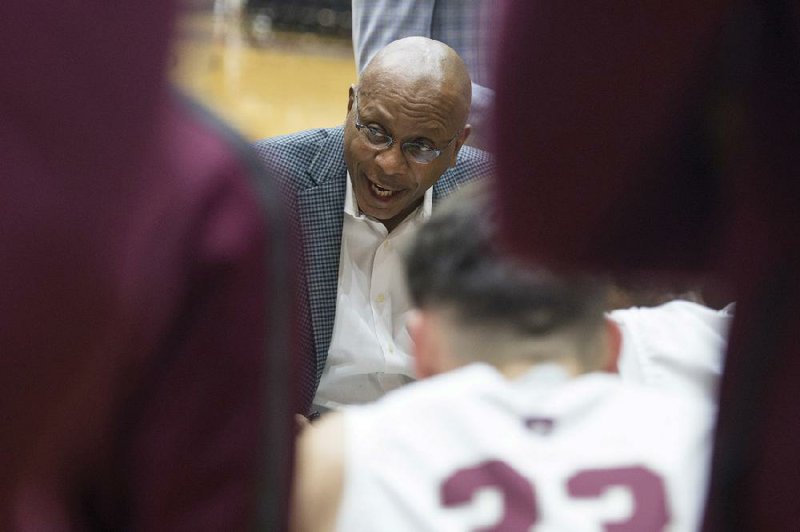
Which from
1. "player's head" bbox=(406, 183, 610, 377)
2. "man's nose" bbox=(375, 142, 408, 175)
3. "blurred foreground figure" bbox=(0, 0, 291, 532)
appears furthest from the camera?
"man's nose" bbox=(375, 142, 408, 175)

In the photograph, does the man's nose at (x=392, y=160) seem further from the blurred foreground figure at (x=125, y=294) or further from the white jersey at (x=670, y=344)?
the blurred foreground figure at (x=125, y=294)

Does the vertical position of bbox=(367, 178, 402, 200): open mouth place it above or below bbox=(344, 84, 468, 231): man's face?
below

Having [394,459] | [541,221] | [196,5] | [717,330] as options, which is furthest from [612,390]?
[196,5]

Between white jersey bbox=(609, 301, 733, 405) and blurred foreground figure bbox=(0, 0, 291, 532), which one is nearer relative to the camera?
blurred foreground figure bbox=(0, 0, 291, 532)

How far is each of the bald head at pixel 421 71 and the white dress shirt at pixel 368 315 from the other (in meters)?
0.19

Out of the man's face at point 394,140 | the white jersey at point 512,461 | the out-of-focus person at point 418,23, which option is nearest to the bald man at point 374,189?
the man's face at point 394,140

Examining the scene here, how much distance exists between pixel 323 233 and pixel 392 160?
19cm

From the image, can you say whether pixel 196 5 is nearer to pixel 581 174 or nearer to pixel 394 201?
pixel 581 174

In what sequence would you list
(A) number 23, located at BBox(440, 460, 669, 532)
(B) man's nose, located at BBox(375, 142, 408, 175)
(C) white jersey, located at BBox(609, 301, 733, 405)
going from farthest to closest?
(B) man's nose, located at BBox(375, 142, 408, 175) < (C) white jersey, located at BBox(609, 301, 733, 405) < (A) number 23, located at BBox(440, 460, 669, 532)

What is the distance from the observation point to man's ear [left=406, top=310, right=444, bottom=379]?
98cm

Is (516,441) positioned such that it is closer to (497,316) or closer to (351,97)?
(497,316)

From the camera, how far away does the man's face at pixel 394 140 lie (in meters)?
1.95

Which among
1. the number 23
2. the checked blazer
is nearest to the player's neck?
the number 23

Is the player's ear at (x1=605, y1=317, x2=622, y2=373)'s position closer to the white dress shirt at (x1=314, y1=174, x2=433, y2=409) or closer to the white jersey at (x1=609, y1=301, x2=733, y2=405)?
the white jersey at (x1=609, y1=301, x2=733, y2=405)
